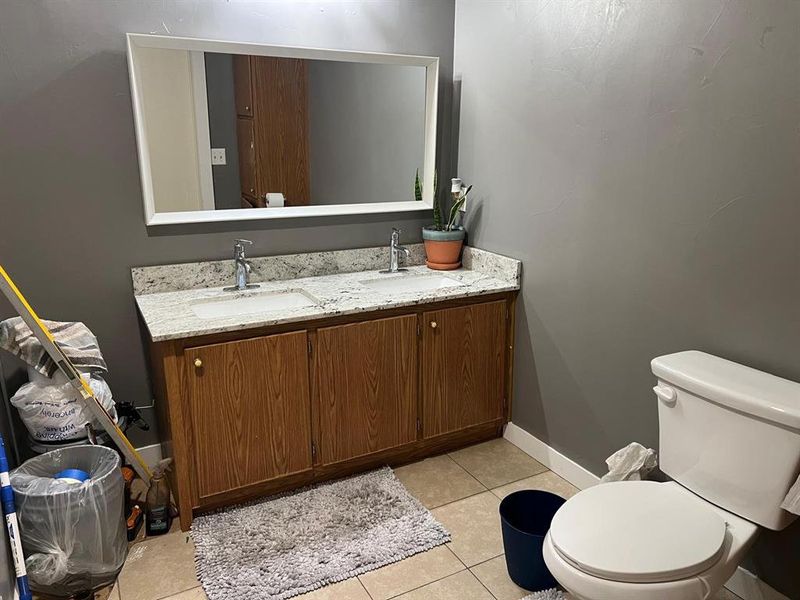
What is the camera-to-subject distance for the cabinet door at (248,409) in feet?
6.84

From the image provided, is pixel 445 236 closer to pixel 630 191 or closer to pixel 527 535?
pixel 630 191

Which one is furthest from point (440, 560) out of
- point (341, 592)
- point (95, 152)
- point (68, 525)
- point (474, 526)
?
point (95, 152)

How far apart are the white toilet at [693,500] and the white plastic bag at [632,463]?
22 cm

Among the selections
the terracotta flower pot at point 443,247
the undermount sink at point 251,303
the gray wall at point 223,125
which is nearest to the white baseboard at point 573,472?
the terracotta flower pot at point 443,247

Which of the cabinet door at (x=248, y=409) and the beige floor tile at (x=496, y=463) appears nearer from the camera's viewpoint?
the cabinet door at (x=248, y=409)

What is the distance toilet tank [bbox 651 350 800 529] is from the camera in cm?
151

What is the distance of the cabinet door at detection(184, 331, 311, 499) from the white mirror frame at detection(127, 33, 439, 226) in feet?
2.07

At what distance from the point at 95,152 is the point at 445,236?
146 centimetres

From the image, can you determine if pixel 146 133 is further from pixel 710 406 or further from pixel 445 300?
pixel 710 406

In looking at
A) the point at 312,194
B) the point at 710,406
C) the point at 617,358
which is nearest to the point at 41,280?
the point at 312,194

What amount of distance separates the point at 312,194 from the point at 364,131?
383 millimetres

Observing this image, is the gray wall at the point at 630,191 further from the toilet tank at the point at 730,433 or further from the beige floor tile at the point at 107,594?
the beige floor tile at the point at 107,594

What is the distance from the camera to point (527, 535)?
6.07 feet

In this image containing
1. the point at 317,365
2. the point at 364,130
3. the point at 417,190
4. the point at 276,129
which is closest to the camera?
the point at 317,365
